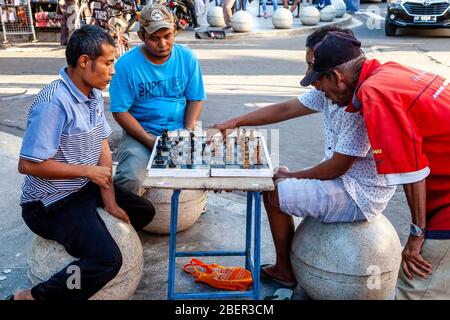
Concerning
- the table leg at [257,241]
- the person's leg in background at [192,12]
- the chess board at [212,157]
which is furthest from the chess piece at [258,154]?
the person's leg in background at [192,12]

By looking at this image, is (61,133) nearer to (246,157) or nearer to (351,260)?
(246,157)

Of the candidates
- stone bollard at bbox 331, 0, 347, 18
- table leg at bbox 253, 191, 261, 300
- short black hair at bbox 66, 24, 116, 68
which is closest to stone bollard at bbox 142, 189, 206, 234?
table leg at bbox 253, 191, 261, 300

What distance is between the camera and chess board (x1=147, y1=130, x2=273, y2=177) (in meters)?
2.86

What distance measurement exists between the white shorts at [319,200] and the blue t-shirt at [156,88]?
1.40 meters

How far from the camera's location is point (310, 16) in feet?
52.4

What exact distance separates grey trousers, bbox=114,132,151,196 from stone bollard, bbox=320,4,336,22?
14.2 metres

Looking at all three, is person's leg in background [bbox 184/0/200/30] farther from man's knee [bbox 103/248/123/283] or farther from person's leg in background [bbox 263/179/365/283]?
man's knee [bbox 103/248/123/283]

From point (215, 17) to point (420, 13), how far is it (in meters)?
5.85

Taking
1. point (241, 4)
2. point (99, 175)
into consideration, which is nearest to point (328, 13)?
point (241, 4)

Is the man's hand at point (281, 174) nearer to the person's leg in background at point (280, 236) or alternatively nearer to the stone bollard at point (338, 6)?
the person's leg in background at point (280, 236)

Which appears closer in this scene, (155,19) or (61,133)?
(61,133)

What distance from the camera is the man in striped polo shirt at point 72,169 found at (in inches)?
111

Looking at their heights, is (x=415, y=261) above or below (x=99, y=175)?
below
